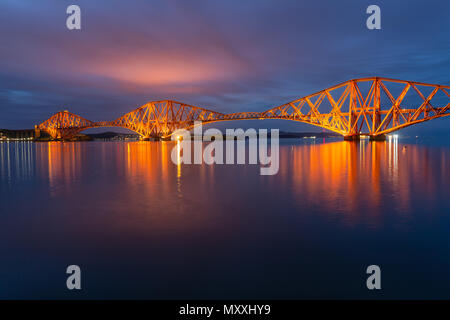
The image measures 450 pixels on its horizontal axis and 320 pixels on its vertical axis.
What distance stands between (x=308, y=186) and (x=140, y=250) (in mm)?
9472

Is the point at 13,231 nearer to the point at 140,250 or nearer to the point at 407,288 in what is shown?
the point at 140,250

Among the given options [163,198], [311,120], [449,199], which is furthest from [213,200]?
[311,120]

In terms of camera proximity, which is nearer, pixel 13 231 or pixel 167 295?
pixel 167 295

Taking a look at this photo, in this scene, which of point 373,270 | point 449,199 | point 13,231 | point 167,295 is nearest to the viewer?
point 167,295

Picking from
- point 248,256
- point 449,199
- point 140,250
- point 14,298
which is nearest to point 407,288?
point 248,256

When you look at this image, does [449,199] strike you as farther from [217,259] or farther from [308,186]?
[217,259]

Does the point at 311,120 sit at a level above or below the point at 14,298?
above

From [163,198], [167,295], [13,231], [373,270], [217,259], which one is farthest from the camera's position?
[163,198]

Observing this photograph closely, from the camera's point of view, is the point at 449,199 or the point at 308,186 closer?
the point at 449,199

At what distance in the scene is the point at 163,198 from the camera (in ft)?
37.4

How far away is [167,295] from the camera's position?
4.50 metres
